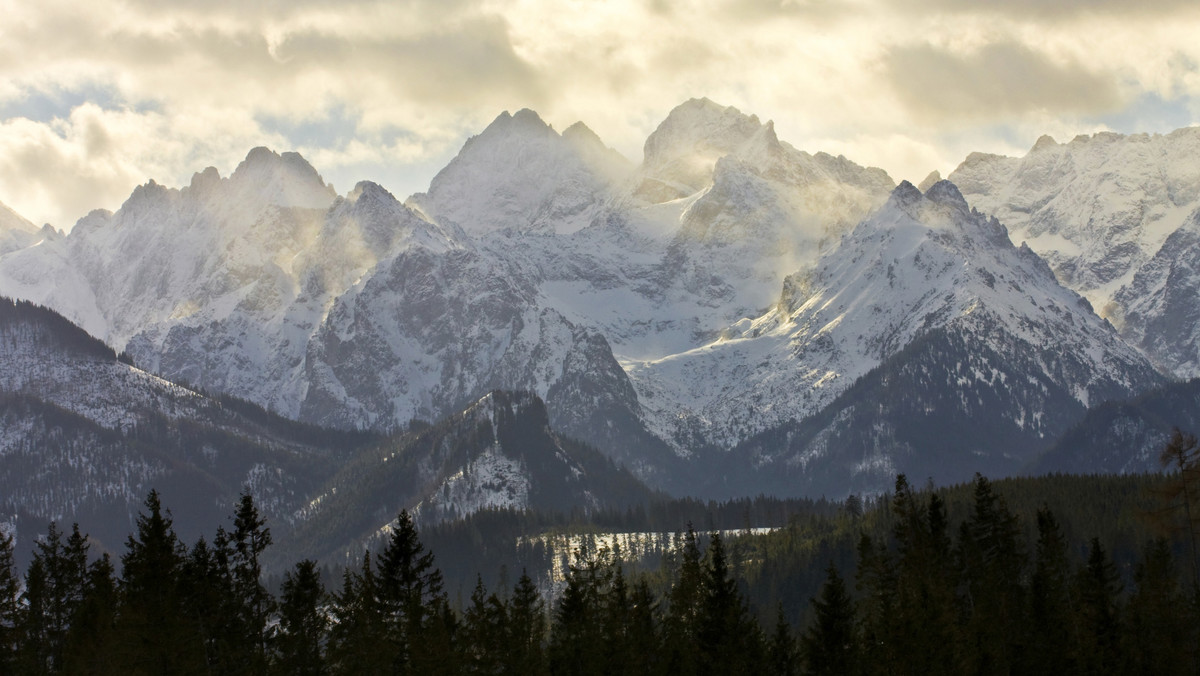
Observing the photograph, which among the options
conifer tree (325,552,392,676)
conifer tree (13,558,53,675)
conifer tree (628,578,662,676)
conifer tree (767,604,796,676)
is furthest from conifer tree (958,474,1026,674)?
conifer tree (13,558,53,675)

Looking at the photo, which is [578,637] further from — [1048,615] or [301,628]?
[1048,615]

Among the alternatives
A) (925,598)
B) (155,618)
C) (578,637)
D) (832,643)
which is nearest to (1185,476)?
(925,598)

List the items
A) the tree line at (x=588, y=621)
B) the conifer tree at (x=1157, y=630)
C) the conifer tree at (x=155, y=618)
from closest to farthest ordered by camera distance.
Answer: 1. the conifer tree at (x=155, y=618)
2. the tree line at (x=588, y=621)
3. the conifer tree at (x=1157, y=630)

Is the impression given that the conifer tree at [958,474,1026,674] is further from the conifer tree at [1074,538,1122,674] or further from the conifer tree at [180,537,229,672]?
the conifer tree at [180,537,229,672]

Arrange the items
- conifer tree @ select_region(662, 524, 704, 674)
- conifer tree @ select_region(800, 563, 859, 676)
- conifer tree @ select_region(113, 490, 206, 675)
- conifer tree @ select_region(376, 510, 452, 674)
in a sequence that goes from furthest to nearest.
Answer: conifer tree @ select_region(662, 524, 704, 674) → conifer tree @ select_region(800, 563, 859, 676) → conifer tree @ select_region(376, 510, 452, 674) → conifer tree @ select_region(113, 490, 206, 675)

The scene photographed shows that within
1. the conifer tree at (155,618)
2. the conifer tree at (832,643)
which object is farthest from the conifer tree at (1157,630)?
the conifer tree at (155,618)

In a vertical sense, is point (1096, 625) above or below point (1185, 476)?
below

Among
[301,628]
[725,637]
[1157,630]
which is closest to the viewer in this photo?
[301,628]

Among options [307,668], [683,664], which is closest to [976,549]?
[683,664]

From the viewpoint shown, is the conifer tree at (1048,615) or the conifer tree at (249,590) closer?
the conifer tree at (249,590)

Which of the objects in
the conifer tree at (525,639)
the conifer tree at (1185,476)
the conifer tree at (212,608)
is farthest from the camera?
the conifer tree at (525,639)

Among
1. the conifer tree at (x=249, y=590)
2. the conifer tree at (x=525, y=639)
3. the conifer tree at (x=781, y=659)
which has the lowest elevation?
the conifer tree at (x=781, y=659)

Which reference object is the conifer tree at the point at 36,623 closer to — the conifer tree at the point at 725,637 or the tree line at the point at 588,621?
the tree line at the point at 588,621

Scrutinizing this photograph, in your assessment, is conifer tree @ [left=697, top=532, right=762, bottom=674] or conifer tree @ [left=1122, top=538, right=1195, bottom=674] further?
conifer tree @ [left=1122, top=538, right=1195, bottom=674]
